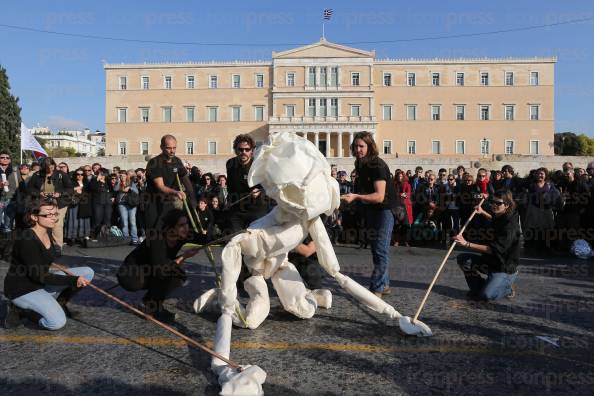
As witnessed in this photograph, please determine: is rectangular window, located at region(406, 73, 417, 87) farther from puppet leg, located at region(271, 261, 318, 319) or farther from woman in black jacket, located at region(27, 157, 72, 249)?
puppet leg, located at region(271, 261, 318, 319)

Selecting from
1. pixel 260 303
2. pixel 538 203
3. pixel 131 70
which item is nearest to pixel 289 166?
pixel 260 303

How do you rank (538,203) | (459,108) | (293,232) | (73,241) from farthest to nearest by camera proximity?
(459,108)
(73,241)
(538,203)
(293,232)

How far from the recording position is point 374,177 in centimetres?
539

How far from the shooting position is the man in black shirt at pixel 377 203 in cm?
536

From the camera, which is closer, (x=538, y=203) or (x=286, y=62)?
(x=538, y=203)

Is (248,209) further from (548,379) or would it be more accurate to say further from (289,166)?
(548,379)

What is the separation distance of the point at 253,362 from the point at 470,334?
197cm

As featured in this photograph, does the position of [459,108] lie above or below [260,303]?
above

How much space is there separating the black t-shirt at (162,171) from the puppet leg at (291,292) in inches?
87.2

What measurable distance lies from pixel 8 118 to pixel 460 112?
5486cm

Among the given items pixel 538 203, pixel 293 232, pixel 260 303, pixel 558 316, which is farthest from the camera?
pixel 538 203

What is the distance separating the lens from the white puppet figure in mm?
3680

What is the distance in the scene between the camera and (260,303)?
172 inches

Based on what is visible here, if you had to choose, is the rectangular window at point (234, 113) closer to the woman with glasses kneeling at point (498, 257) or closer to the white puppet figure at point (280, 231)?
the woman with glasses kneeling at point (498, 257)
